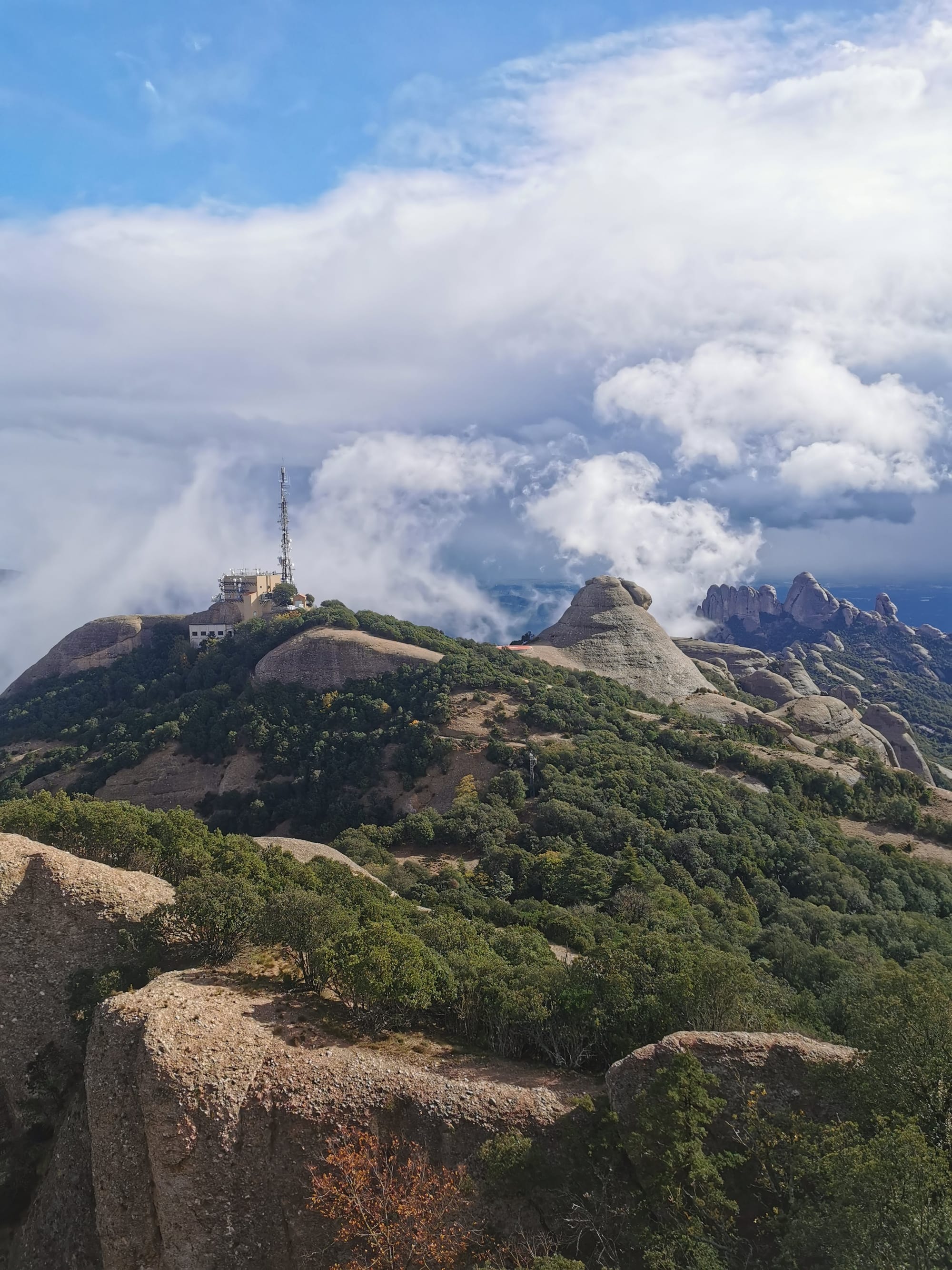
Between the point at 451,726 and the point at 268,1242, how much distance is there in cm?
5174

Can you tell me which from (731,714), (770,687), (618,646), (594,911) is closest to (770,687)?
(770,687)

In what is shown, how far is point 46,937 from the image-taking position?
27.7m

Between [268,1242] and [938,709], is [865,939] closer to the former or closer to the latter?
[268,1242]

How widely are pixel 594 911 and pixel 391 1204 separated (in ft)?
91.0

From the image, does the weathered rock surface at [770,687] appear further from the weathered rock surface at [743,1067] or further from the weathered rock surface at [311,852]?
the weathered rock surface at [743,1067]

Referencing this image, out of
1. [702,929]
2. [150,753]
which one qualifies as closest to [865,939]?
[702,929]

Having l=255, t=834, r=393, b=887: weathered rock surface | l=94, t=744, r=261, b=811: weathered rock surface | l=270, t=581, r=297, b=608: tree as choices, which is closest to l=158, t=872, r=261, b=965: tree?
l=255, t=834, r=393, b=887: weathered rock surface

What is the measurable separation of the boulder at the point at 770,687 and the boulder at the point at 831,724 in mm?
18493

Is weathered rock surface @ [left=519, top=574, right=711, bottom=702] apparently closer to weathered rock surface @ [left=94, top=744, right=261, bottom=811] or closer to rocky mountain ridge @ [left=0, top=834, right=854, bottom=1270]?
weathered rock surface @ [left=94, top=744, right=261, bottom=811]

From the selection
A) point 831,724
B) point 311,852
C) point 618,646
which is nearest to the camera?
point 311,852

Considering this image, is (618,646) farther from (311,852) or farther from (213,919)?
(213,919)

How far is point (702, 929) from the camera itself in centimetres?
4256

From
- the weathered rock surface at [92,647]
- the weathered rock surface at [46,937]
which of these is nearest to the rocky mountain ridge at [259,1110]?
the weathered rock surface at [46,937]

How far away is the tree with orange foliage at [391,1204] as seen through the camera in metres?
18.3
